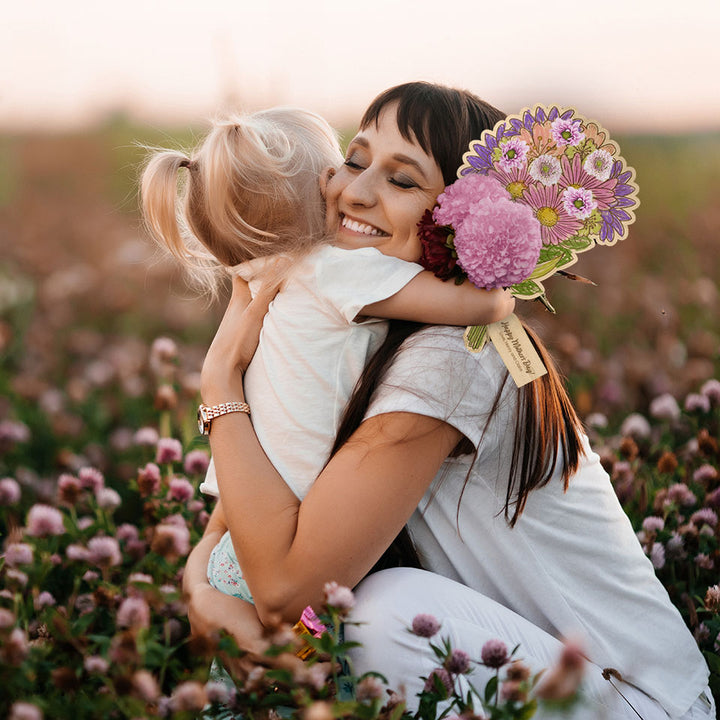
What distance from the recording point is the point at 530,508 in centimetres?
184

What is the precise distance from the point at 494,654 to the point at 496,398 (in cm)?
49

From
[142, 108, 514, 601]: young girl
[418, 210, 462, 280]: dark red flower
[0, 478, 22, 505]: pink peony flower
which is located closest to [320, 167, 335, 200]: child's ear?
A: [142, 108, 514, 601]: young girl

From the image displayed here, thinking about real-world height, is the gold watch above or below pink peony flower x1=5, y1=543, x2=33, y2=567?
above

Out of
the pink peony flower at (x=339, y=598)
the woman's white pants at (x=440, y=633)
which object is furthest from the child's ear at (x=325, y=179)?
the pink peony flower at (x=339, y=598)

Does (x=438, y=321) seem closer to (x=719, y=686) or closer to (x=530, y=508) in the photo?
(x=530, y=508)

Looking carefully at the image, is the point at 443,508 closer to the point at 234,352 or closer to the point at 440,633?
the point at 440,633

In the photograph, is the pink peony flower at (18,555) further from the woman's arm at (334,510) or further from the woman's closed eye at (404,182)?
the woman's closed eye at (404,182)

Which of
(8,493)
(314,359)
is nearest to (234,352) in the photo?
(314,359)

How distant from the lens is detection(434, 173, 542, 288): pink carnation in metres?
1.61

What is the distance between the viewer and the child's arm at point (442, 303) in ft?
5.51

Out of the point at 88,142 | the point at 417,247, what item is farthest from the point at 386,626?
the point at 88,142

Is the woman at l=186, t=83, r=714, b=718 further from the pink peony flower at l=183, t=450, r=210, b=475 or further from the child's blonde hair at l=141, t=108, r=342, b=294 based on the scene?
the pink peony flower at l=183, t=450, r=210, b=475

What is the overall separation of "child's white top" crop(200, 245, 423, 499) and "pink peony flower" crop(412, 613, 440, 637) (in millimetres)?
379

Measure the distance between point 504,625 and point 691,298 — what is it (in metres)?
3.12
